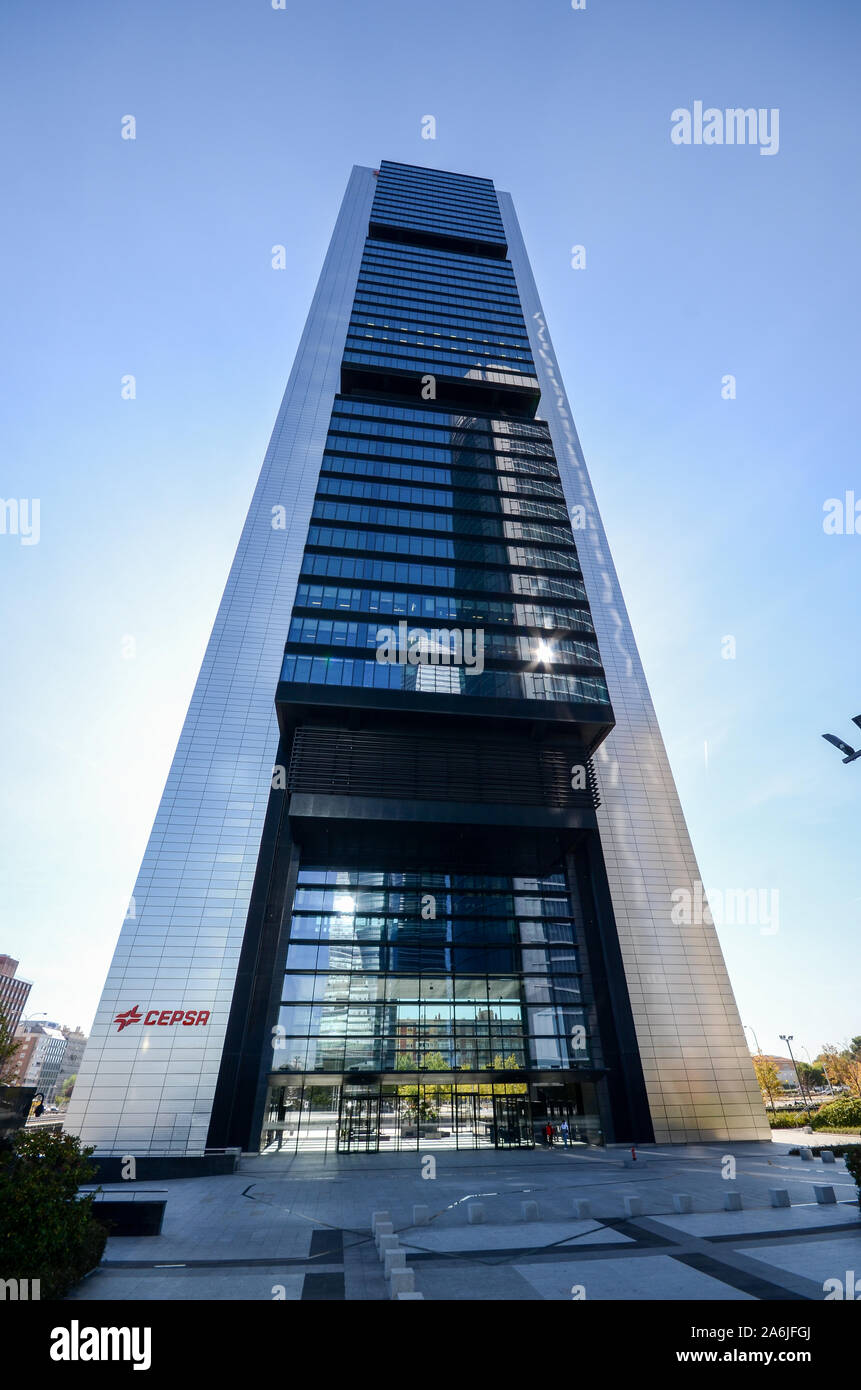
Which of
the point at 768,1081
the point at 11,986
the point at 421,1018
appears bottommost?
the point at 768,1081

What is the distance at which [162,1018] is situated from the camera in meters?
30.0

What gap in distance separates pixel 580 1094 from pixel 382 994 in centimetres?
1243

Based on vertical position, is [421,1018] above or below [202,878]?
below

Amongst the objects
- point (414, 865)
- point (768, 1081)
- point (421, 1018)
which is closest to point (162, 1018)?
point (421, 1018)

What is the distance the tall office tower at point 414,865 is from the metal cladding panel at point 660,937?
0.15 m

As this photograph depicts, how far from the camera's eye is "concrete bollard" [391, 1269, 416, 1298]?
34.2 ft

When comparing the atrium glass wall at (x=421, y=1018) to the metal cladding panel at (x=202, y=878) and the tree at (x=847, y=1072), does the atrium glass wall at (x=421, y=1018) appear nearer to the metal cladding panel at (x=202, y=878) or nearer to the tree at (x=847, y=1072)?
the metal cladding panel at (x=202, y=878)

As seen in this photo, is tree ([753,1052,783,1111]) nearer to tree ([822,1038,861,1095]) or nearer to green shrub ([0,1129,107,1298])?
tree ([822,1038,861,1095])

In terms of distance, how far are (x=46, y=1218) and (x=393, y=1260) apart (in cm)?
621

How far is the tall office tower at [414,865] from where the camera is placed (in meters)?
31.2

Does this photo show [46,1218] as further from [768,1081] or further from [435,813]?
[768,1081]

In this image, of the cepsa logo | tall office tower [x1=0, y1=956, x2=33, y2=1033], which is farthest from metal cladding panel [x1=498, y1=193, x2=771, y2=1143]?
tall office tower [x1=0, y1=956, x2=33, y2=1033]
